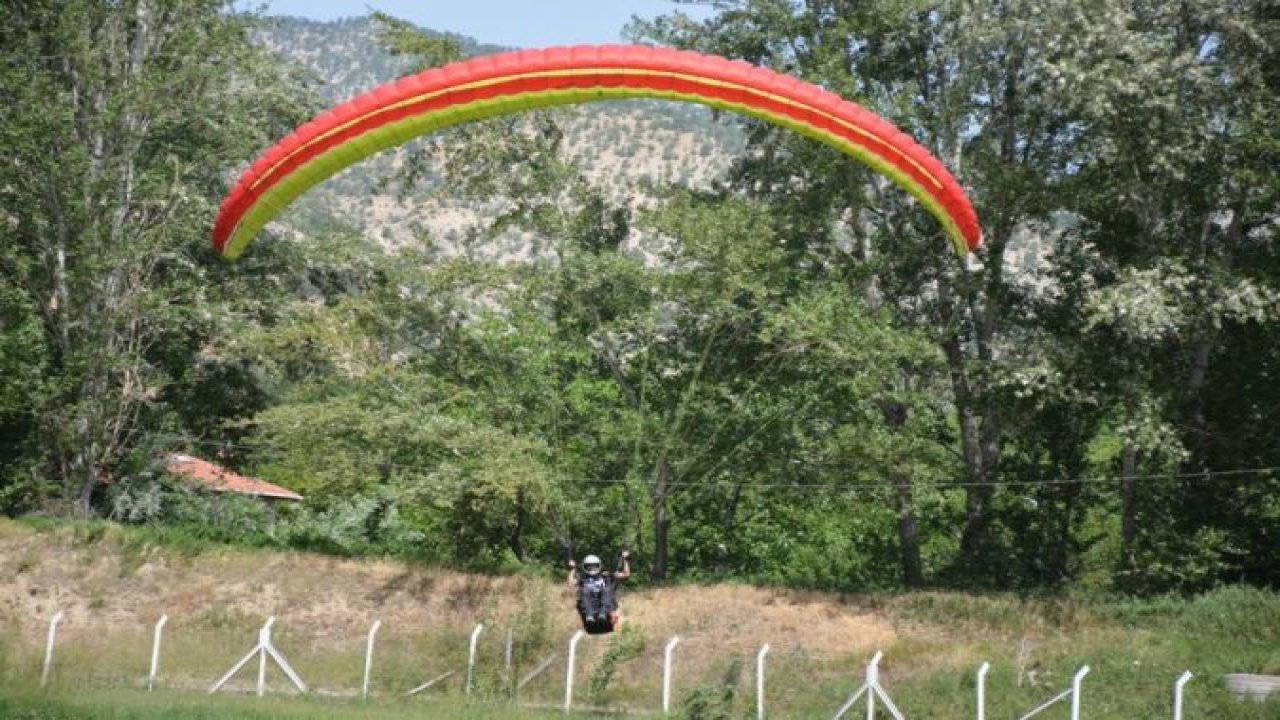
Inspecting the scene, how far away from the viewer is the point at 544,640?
1030 inches

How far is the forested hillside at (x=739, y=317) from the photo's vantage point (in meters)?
28.7

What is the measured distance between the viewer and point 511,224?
34.2m

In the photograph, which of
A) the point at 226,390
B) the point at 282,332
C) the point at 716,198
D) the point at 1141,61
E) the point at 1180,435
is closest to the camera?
the point at 1141,61

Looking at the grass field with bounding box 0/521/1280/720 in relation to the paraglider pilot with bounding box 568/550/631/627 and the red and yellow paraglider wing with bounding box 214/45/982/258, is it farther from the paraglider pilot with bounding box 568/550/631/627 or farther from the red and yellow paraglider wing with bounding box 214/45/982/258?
the red and yellow paraglider wing with bounding box 214/45/982/258

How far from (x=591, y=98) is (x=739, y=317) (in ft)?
48.6

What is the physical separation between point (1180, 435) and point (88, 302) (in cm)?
2539

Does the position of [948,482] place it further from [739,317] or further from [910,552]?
[739,317]

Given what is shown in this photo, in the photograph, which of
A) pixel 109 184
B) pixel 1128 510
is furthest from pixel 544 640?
pixel 109 184

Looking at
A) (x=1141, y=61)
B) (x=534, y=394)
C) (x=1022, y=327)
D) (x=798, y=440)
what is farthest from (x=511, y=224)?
(x=1141, y=61)

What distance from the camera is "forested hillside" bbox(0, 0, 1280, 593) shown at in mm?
28734

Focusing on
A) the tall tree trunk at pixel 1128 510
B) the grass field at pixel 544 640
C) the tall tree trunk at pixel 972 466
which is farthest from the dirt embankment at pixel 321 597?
the tall tree trunk at pixel 1128 510

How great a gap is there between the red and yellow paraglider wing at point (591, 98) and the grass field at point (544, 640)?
270 inches

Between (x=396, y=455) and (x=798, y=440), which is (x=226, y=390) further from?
(x=798, y=440)

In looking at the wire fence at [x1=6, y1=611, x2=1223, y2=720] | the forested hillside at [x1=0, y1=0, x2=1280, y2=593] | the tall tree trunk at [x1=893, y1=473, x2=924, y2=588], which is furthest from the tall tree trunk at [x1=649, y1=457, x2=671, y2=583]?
the tall tree trunk at [x1=893, y1=473, x2=924, y2=588]
